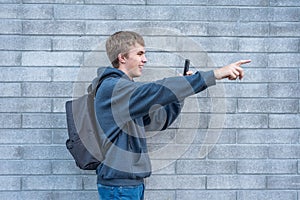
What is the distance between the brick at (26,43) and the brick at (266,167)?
1.70 m

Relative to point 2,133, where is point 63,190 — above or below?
below

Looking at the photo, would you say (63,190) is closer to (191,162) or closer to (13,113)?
(13,113)

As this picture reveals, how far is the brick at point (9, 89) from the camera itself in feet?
11.1

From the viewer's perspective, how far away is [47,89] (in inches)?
134

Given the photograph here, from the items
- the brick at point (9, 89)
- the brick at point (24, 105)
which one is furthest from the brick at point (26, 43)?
the brick at point (24, 105)

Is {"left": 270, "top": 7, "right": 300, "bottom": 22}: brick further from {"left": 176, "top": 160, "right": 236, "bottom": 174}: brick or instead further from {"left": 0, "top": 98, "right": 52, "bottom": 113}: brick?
{"left": 0, "top": 98, "right": 52, "bottom": 113}: brick

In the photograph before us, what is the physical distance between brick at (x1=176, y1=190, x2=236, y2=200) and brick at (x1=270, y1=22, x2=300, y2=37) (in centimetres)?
125

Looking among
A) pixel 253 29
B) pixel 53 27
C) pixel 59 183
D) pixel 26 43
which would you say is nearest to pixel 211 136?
pixel 253 29

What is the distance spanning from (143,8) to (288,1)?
1094 millimetres

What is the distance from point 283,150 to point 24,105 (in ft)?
6.46

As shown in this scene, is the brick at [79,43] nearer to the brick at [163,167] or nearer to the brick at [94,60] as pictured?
the brick at [94,60]

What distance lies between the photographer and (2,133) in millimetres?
3398

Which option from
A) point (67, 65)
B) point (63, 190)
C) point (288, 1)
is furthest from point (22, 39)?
point (288, 1)

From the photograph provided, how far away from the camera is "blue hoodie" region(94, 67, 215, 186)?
2.51m
